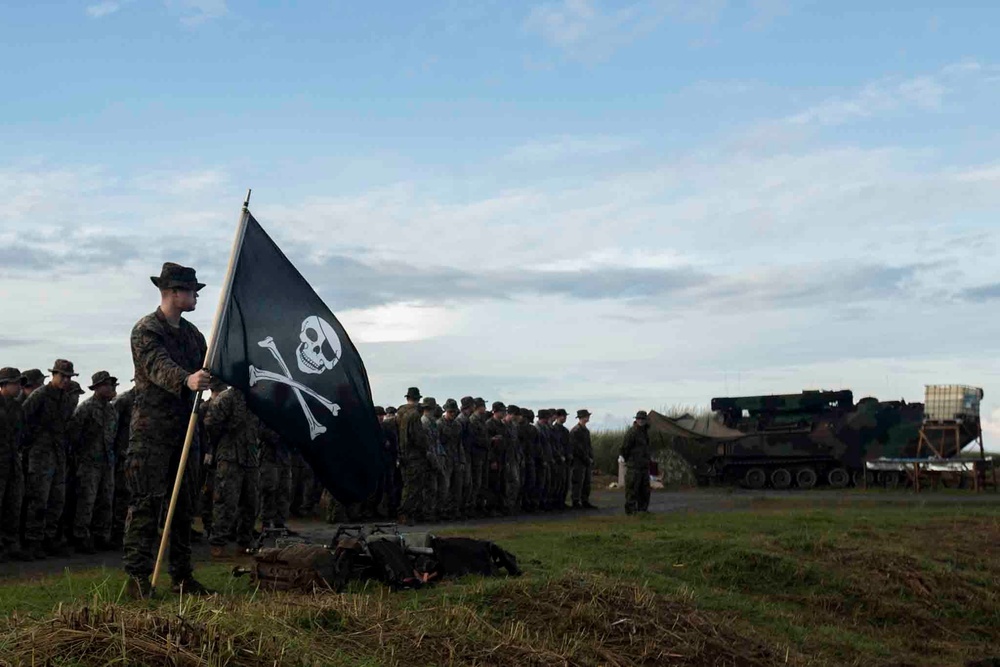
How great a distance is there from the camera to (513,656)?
268 inches

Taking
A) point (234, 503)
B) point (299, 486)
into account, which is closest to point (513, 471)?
point (299, 486)

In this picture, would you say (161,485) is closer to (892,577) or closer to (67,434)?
(67,434)

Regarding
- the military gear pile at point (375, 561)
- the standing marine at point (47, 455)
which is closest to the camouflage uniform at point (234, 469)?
the standing marine at point (47, 455)

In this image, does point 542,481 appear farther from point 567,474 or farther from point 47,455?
point 47,455

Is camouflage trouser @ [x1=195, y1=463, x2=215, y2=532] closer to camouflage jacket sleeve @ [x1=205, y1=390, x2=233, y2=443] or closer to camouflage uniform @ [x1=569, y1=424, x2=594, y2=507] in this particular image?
camouflage jacket sleeve @ [x1=205, y1=390, x2=233, y2=443]

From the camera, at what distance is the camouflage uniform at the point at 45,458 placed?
13773 mm

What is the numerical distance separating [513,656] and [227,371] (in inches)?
119

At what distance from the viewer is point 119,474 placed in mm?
15414

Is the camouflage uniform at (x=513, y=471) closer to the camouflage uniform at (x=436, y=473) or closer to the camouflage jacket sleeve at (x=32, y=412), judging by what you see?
the camouflage uniform at (x=436, y=473)

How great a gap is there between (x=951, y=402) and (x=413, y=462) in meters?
19.2

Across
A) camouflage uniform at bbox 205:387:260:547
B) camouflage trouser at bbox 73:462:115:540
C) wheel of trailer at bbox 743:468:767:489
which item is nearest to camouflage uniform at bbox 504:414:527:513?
camouflage trouser at bbox 73:462:115:540

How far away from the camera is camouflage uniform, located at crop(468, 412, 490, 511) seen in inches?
876

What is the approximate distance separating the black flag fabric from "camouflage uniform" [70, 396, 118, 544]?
680 cm

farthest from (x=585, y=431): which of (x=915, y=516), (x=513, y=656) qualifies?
(x=513, y=656)
